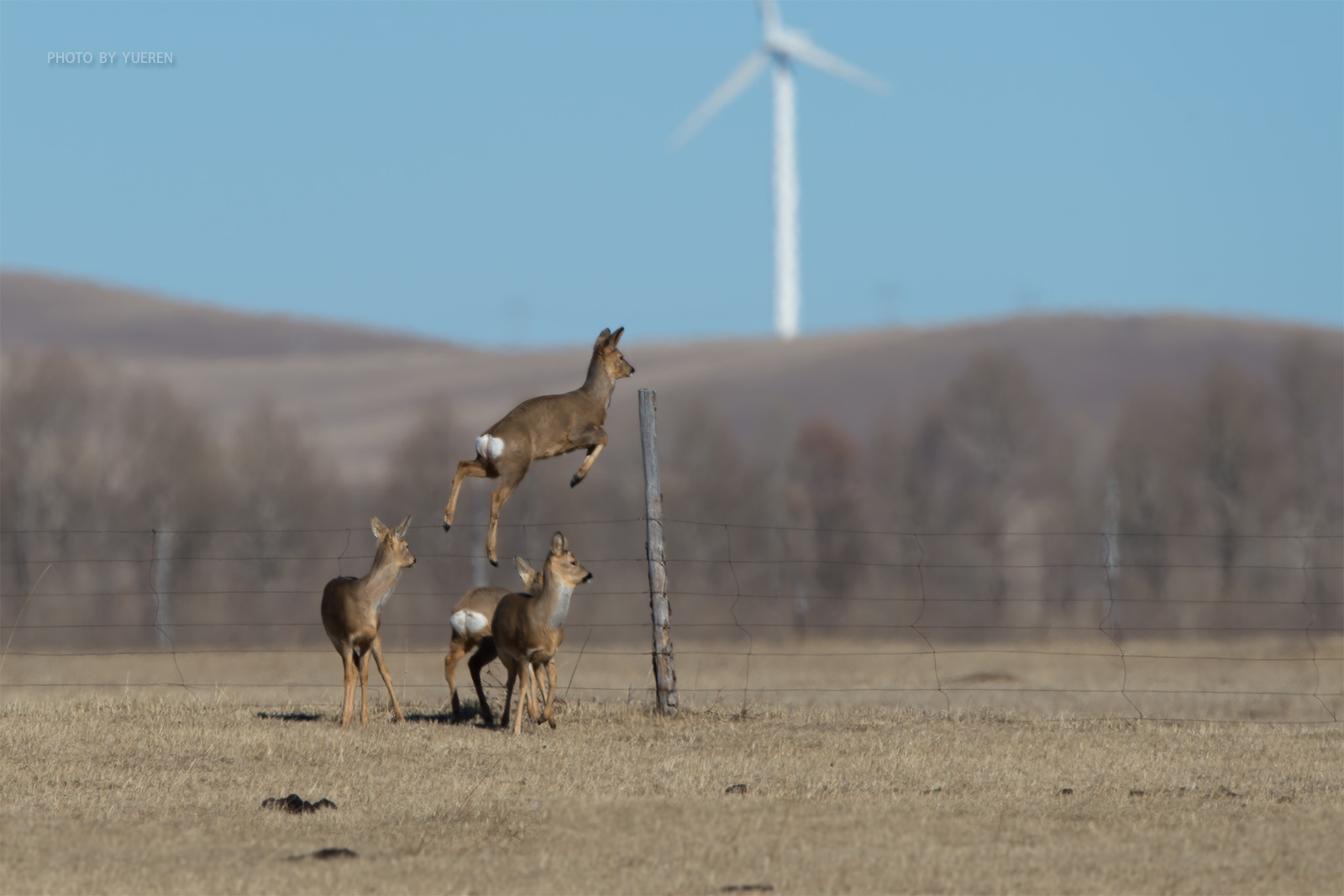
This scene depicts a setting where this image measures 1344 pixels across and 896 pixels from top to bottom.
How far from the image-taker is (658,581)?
13969 mm

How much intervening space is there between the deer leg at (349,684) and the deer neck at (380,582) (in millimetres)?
409

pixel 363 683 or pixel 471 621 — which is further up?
pixel 471 621

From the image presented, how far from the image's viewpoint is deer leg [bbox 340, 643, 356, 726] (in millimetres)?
12695

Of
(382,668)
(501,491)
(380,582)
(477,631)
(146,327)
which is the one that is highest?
(146,327)

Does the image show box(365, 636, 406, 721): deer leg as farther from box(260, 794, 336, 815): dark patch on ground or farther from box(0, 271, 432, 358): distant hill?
box(0, 271, 432, 358): distant hill

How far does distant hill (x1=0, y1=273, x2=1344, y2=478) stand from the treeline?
16293 mm

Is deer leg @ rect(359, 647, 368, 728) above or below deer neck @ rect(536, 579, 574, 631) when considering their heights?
below

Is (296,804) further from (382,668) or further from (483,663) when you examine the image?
(483,663)

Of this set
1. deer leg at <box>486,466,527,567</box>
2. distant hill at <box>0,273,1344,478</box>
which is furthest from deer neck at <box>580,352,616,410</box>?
distant hill at <box>0,273,1344,478</box>

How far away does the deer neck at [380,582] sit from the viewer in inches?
496

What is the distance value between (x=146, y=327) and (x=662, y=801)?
14139cm

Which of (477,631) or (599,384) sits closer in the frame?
(599,384)

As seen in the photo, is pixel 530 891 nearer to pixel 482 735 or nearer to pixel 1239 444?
pixel 482 735

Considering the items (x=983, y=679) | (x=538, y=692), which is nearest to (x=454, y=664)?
(x=538, y=692)
